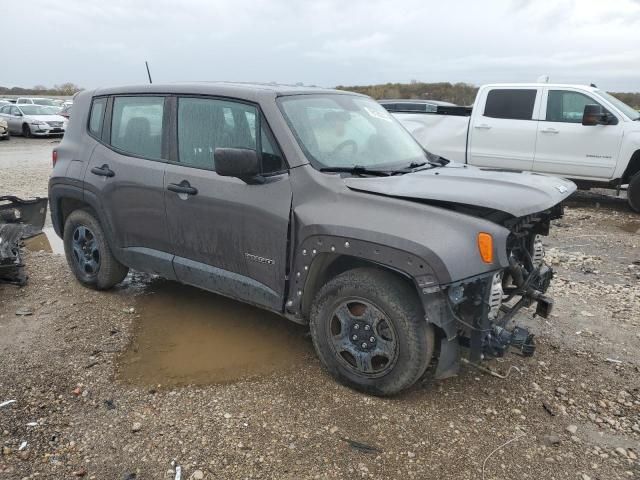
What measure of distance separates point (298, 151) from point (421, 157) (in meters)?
1.16

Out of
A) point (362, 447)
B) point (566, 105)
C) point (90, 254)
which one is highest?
point (566, 105)

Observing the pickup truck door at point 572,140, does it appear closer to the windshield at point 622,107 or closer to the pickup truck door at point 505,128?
the pickup truck door at point 505,128

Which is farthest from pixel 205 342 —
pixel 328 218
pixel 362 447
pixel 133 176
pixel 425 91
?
pixel 425 91

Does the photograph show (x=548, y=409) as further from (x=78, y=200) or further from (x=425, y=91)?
(x=425, y=91)

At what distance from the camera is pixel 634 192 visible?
29.0ft

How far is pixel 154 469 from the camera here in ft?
8.95

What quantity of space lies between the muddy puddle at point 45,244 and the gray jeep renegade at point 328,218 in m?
2.14

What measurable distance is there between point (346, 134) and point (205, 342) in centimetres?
187

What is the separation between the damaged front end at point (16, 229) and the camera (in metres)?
4.98

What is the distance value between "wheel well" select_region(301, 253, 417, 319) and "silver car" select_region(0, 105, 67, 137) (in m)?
23.0

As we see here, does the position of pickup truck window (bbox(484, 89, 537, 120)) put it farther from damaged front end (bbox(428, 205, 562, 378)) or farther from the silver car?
the silver car

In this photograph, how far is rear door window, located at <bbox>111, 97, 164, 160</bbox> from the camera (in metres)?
4.23

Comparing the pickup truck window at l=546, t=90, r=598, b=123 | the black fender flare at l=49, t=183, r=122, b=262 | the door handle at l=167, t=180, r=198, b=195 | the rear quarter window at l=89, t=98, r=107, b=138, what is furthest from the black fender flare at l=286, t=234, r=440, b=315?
the pickup truck window at l=546, t=90, r=598, b=123

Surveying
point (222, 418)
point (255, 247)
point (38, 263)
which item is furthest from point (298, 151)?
point (38, 263)
